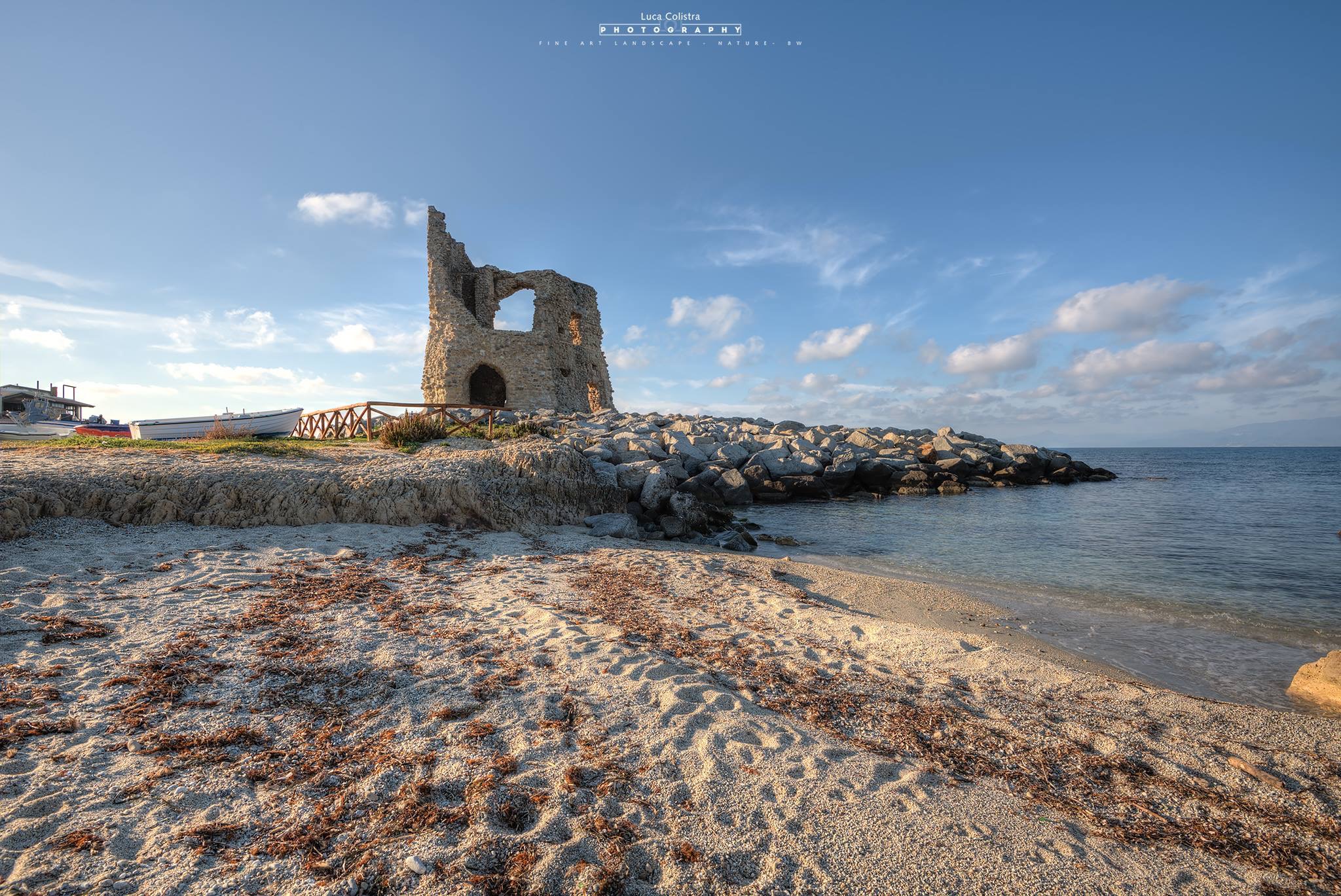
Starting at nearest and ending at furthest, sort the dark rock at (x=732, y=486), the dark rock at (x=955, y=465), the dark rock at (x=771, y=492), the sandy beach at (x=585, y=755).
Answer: the sandy beach at (x=585, y=755), the dark rock at (x=732, y=486), the dark rock at (x=771, y=492), the dark rock at (x=955, y=465)

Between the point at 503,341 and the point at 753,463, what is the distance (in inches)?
508

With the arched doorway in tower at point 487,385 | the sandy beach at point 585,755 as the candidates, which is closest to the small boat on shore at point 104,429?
the arched doorway in tower at point 487,385

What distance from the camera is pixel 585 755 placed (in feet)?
10.6

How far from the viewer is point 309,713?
3545 mm

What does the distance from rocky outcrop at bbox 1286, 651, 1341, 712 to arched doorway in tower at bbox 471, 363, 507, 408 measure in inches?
1085

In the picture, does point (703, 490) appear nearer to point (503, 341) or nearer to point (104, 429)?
point (503, 341)

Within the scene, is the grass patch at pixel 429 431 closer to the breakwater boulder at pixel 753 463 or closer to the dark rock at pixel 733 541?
the breakwater boulder at pixel 753 463

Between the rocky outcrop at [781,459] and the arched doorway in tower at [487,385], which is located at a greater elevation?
the arched doorway in tower at [487,385]

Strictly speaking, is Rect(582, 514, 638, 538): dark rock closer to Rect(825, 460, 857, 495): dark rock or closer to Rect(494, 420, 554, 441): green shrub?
Rect(494, 420, 554, 441): green shrub

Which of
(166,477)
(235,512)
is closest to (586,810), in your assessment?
(235,512)

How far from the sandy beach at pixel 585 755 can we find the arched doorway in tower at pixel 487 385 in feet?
Answer: 74.8

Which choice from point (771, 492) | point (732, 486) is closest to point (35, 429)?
point (732, 486)

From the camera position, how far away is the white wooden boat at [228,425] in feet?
57.3

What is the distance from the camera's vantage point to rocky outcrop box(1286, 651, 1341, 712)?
15.8 ft
